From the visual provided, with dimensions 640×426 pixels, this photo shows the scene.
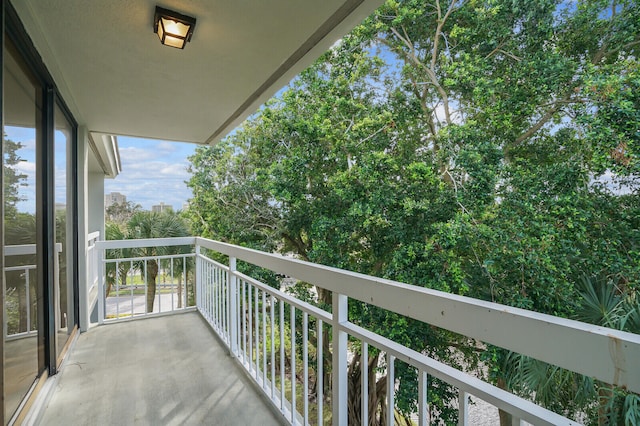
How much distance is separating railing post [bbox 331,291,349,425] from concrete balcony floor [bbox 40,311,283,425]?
0.69m

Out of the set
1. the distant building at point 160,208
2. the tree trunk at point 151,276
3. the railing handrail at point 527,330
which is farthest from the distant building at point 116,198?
the railing handrail at point 527,330

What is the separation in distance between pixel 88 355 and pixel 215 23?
2839mm

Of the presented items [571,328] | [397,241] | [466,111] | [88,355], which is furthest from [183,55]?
[466,111]

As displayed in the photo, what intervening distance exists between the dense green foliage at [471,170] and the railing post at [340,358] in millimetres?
3058

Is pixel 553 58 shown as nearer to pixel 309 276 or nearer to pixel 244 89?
pixel 244 89

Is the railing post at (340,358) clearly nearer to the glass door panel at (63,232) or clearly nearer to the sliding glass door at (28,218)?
the sliding glass door at (28,218)

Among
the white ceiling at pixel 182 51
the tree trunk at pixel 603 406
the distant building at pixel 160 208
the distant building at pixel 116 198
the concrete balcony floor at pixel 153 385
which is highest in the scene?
the white ceiling at pixel 182 51

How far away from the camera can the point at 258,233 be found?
756 cm

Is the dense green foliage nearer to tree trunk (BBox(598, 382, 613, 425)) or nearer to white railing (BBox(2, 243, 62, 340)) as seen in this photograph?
tree trunk (BBox(598, 382, 613, 425))

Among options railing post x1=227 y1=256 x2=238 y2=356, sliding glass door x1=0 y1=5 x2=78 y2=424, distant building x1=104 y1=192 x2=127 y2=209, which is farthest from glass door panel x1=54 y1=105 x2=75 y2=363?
distant building x1=104 y1=192 x2=127 y2=209

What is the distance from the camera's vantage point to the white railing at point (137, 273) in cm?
365

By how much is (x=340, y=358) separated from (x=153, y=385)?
5.46ft

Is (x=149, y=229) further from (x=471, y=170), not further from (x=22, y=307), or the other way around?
(x=471, y=170)

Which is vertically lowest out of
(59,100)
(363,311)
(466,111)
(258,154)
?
(363,311)
